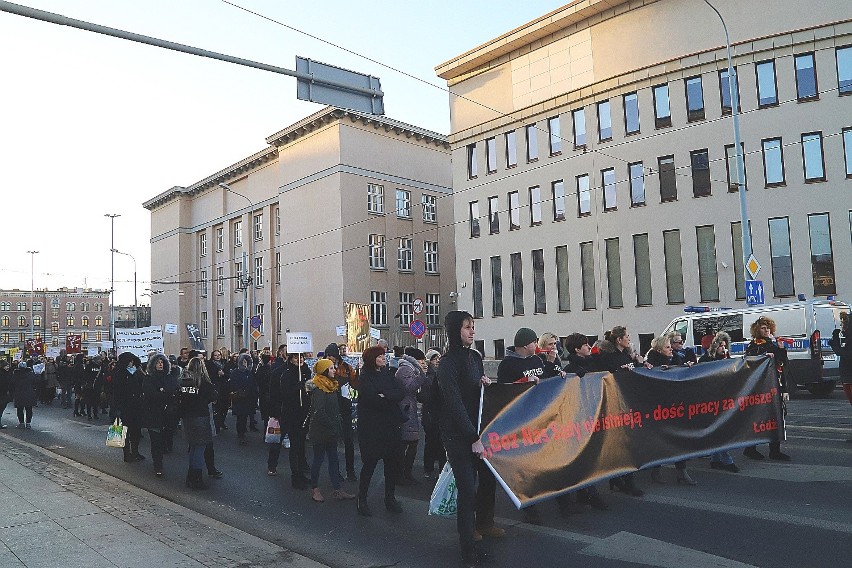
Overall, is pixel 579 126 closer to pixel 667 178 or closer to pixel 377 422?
pixel 667 178

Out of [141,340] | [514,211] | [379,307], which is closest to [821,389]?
[141,340]

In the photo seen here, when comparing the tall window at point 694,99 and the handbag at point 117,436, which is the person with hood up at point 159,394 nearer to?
the handbag at point 117,436

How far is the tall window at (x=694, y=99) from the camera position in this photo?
32.8 metres

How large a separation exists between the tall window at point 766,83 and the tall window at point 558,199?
1001 centimetres

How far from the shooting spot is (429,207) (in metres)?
53.6

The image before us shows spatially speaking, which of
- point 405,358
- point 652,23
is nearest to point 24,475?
point 405,358

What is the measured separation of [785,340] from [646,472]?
39.5 ft

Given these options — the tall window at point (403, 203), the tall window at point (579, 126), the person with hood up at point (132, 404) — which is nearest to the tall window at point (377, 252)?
the tall window at point (403, 203)

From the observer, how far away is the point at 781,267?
101 feet

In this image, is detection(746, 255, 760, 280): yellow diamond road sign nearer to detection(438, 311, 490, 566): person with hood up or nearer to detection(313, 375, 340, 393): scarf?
detection(313, 375, 340, 393): scarf

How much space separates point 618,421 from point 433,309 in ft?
147

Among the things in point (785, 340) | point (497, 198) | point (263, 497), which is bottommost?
point (263, 497)

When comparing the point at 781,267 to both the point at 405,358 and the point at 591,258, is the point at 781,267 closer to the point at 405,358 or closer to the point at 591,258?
the point at 591,258

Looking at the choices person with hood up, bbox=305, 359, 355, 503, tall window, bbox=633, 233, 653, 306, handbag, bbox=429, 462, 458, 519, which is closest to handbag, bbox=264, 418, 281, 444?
person with hood up, bbox=305, 359, 355, 503
